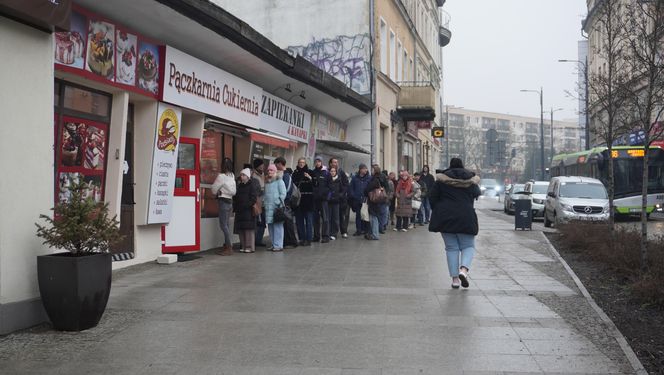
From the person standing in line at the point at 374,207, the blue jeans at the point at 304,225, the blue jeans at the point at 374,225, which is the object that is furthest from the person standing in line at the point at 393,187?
the blue jeans at the point at 304,225

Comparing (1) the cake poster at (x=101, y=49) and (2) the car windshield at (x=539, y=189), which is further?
(2) the car windshield at (x=539, y=189)

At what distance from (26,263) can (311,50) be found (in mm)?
19585

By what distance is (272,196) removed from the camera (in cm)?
1273

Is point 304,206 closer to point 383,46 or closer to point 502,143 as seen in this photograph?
point 383,46

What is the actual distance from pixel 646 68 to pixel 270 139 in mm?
7907

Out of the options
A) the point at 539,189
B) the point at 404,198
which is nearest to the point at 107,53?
the point at 404,198

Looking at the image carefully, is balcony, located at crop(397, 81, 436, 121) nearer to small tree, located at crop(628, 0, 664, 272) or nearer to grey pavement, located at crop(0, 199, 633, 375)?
small tree, located at crop(628, 0, 664, 272)

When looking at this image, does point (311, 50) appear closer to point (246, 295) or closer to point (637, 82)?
point (637, 82)

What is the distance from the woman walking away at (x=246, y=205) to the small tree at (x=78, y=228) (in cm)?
574

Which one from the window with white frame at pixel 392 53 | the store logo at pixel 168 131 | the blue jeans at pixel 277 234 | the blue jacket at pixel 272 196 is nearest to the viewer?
the store logo at pixel 168 131

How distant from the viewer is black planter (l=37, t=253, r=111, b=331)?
6.00 meters

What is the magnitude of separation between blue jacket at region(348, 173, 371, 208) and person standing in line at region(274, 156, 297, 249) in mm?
3339

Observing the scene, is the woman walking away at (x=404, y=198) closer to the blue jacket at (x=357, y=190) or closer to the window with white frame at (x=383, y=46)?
the blue jacket at (x=357, y=190)

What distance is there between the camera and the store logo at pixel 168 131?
10.6 meters
